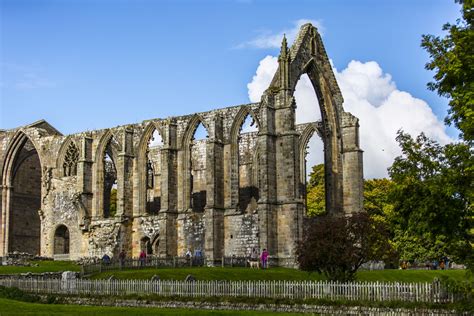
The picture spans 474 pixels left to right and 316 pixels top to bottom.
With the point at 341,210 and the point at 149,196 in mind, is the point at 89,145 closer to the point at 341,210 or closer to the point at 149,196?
the point at 149,196

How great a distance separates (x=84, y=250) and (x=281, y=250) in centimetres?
1768

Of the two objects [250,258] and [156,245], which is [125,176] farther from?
[250,258]

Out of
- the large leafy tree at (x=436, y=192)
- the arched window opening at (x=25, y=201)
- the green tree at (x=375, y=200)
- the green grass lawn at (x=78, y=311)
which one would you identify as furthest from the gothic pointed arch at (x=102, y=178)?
the large leafy tree at (x=436, y=192)

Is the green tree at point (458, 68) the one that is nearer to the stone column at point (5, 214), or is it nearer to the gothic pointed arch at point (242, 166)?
the gothic pointed arch at point (242, 166)

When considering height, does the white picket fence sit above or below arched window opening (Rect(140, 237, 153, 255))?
below

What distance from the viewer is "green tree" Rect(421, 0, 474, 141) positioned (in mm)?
22388

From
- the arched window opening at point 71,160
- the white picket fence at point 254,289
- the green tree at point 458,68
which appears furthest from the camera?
the arched window opening at point 71,160

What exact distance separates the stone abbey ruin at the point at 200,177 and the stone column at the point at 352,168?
78 mm

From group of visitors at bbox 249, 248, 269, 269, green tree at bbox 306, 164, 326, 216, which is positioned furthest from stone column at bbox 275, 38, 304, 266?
green tree at bbox 306, 164, 326, 216

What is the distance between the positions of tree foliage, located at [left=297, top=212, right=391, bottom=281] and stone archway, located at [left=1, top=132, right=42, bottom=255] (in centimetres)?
3709

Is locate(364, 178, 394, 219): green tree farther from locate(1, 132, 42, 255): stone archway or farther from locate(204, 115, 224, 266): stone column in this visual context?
locate(1, 132, 42, 255): stone archway

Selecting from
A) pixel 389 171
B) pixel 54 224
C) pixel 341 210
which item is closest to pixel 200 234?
pixel 341 210

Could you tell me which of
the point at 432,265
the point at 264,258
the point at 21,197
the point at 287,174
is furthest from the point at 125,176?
the point at 432,265

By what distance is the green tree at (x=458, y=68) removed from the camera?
73.4 ft
